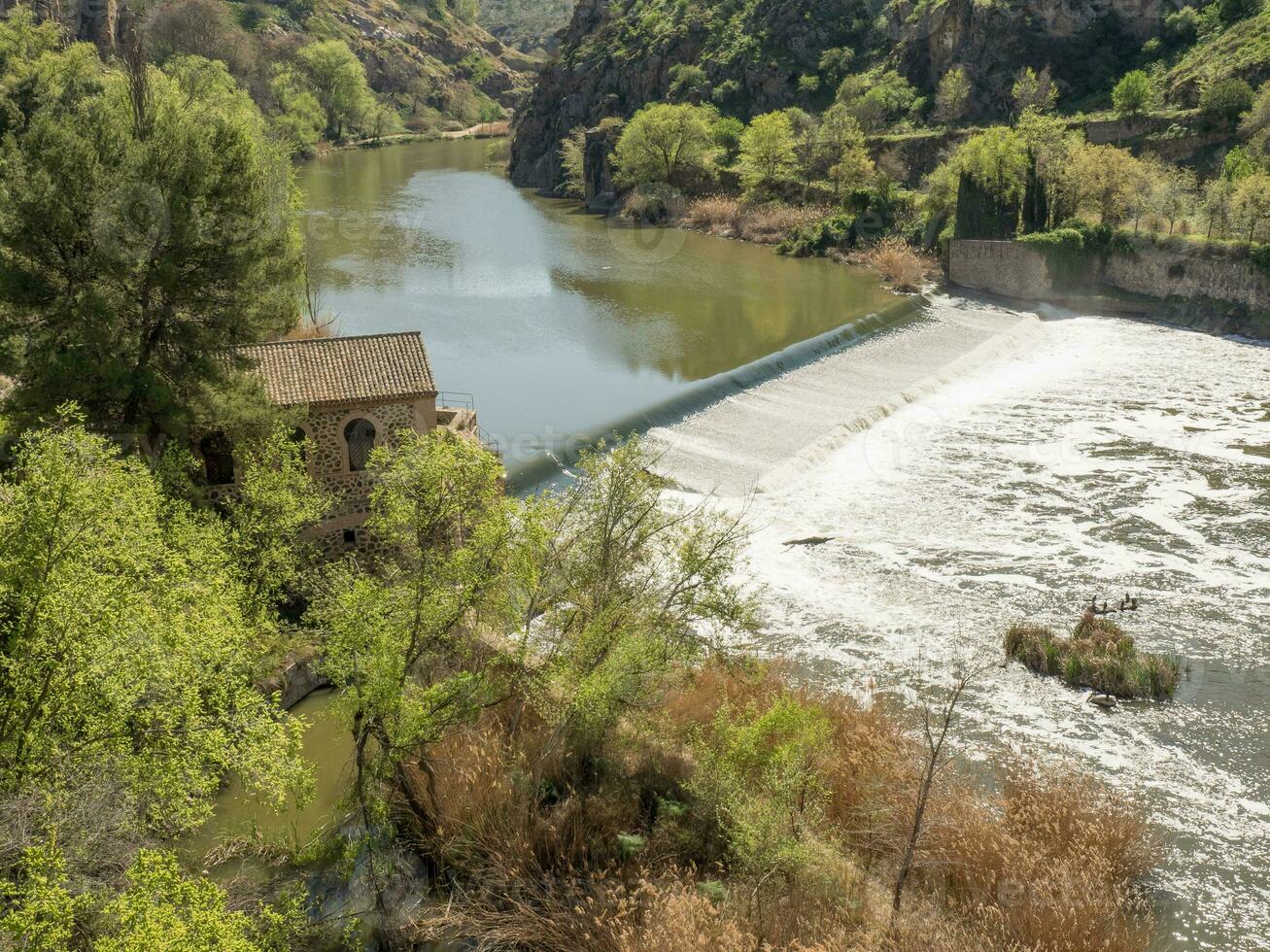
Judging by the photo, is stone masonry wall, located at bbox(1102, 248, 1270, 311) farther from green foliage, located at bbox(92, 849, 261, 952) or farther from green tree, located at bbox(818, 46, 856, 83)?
green foliage, located at bbox(92, 849, 261, 952)

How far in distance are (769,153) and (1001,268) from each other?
19.4 metres

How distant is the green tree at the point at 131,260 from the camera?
18203 mm

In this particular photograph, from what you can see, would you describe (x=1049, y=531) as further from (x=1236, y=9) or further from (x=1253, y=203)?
(x=1236, y=9)

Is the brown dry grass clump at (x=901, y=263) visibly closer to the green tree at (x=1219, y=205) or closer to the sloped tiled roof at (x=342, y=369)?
the green tree at (x=1219, y=205)

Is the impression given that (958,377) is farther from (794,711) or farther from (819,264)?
(794,711)

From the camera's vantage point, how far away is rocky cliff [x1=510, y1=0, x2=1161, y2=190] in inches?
2437

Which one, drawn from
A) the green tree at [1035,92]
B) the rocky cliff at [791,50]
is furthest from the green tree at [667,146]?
the green tree at [1035,92]

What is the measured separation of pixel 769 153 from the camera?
6125 centimetres

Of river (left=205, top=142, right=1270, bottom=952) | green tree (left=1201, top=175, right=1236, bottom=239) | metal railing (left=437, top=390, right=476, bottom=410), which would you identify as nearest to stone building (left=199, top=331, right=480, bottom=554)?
river (left=205, top=142, right=1270, bottom=952)

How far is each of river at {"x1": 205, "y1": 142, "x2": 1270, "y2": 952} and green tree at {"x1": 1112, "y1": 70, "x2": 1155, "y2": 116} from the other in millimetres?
16015

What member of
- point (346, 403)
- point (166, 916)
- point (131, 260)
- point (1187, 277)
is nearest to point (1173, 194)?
point (1187, 277)

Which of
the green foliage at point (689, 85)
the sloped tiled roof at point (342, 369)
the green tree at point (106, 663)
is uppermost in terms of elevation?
the green foliage at point (689, 85)

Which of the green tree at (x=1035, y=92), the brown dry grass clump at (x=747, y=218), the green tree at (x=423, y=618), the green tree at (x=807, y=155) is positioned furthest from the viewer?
the green tree at (x=807, y=155)

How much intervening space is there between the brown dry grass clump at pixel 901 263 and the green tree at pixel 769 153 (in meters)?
11.0
